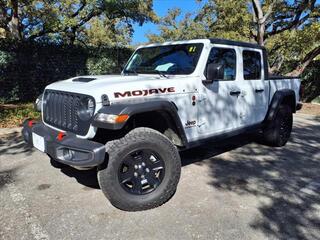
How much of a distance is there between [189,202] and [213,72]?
5.36 feet

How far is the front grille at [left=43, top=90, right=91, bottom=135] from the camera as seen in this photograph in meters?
3.58

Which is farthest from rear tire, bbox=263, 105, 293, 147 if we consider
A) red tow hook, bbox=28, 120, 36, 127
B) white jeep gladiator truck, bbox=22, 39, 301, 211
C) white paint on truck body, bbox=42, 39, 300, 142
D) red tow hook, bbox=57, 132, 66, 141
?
red tow hook, bbox=28, 120, 36, 127

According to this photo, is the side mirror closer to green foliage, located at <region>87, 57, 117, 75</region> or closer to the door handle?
the door handle

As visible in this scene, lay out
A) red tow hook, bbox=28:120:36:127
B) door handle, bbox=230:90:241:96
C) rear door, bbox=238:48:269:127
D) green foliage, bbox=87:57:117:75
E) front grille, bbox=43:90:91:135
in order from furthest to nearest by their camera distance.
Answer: green foliage, bbox=87:57:117:75 < rear door, bbox=238:48:269:127 < door handle, bbox=230:90:241:96 < red tow hook, bbox=28:120:36:127 < front grille, bbox=43:90:91:135

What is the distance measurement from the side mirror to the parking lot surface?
1399 millimetres

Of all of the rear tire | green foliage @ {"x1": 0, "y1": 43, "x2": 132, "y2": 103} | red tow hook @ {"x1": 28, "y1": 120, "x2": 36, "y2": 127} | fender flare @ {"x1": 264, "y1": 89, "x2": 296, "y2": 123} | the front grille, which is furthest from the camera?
green foliage @ {"x1": 0, "y1": 43, "x2": 132, "y2": 103}

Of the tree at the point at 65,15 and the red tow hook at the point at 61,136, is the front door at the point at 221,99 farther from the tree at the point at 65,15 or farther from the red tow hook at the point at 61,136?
the tree at the point at 65,15

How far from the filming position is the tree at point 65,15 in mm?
13344

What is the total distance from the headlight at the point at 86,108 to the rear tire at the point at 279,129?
364 centimetres

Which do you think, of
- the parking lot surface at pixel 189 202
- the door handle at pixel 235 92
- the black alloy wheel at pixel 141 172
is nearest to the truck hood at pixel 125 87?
the black alloy wheel at pixel 141 172

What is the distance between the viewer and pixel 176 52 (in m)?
4.62

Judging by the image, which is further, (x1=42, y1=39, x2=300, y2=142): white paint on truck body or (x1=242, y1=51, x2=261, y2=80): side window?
(x1=242, y1=51, x2=261, y2=80): side window

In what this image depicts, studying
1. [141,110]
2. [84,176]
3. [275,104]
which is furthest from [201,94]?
[275,104]

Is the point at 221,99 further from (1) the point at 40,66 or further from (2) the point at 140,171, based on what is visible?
(1) the point at 40,66
